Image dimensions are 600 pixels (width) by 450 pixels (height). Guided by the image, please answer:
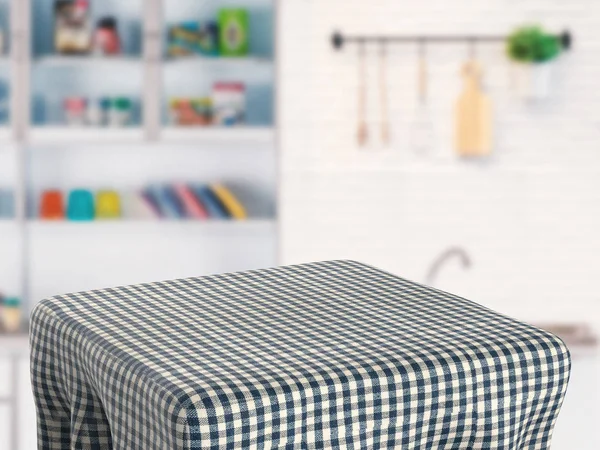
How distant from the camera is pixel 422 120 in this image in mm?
4566

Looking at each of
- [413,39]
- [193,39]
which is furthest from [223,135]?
[413,39]

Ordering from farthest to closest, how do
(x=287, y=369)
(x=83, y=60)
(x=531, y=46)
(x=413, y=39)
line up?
(x=83, y=60)
(x=413, y=39)
(x=531, y=46)
(x=287, y=369)

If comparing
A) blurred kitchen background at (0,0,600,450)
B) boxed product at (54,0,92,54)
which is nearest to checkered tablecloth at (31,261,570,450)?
blurred kitchen background at (0,0,600,450)

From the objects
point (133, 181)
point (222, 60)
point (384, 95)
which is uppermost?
point (222, 60)

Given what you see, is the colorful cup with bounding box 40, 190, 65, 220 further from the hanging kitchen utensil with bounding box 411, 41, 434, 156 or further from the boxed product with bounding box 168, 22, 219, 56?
the hanging kitchen utensil with bounding box 411, 41, 434, 156

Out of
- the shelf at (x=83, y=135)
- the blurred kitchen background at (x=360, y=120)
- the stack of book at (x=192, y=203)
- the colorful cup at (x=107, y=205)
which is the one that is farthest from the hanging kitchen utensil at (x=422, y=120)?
the colorful cup at (x=107, y=205)

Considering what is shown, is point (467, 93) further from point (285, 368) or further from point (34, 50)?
point (285, 368)

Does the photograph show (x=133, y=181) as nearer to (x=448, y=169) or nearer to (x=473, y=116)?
(x=448, y=169)

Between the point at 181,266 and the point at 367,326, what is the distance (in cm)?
434

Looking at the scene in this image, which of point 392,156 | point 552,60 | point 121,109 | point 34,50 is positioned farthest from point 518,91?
point 34,50

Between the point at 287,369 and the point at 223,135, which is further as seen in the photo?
the point at 223,135

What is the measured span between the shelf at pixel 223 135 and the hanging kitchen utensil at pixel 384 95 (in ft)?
1.61

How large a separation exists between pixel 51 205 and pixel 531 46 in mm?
2234

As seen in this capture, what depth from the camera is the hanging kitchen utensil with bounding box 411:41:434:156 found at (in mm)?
4523
